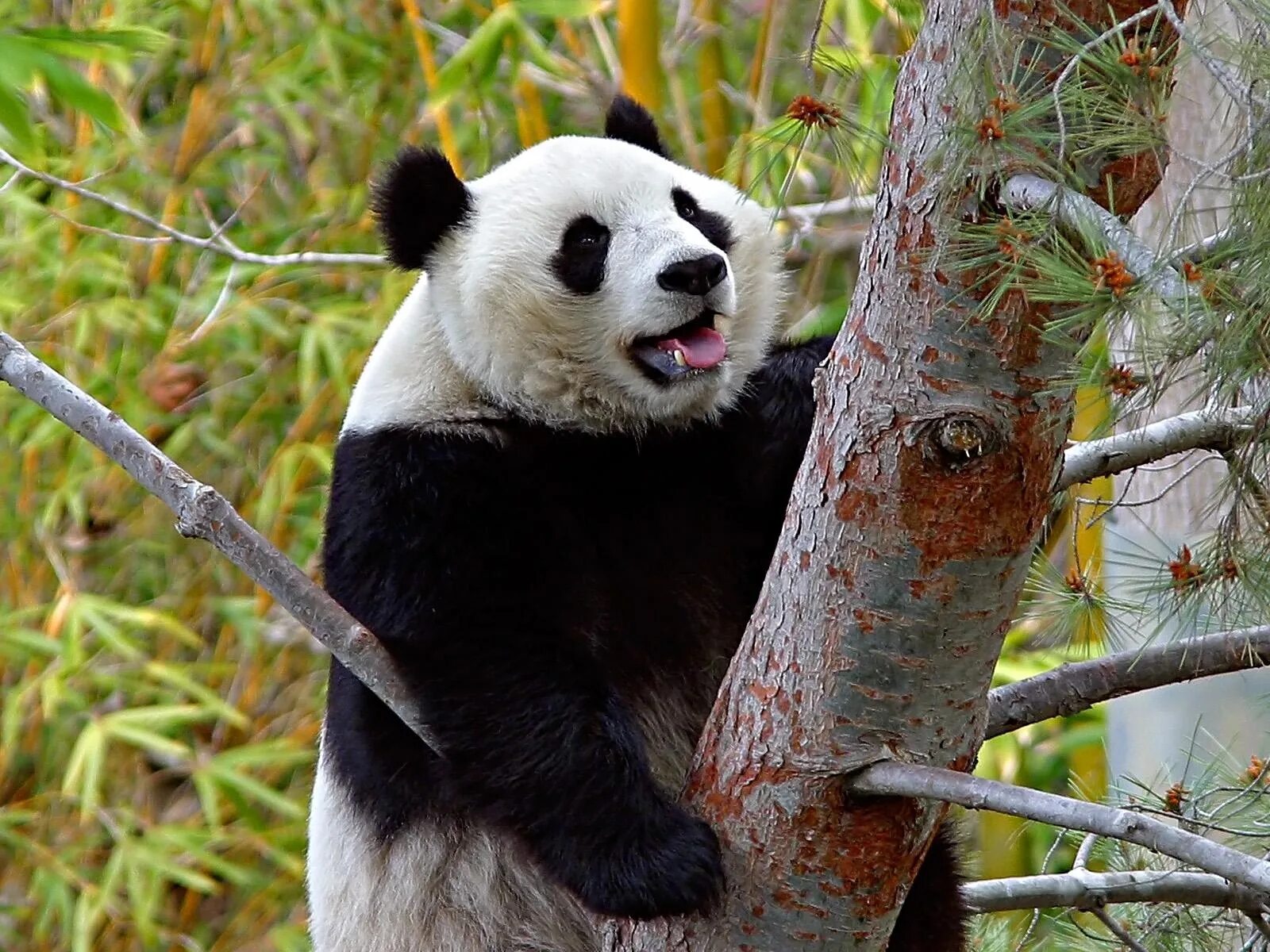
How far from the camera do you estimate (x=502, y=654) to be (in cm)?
177

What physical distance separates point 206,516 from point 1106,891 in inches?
39.0

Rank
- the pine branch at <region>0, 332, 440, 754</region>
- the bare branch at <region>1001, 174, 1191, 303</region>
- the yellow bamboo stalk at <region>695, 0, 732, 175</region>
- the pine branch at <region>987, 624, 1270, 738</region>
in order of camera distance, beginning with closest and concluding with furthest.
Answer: the bare branch at <region>1001, 174, 1191, 303</region>
the pine branch at <region>987, 624, 1270, 738</region>
the pine branch at <region>0, 332, 440, 754</region>
the yellow bamboo stalk at <region>695, 0, 732, 175</region>

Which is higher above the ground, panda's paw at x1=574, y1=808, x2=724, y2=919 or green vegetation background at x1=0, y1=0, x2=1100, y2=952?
panda's paw at x1=574, y1=808, x2=724, y2=919

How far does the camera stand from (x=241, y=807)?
3.65 meters

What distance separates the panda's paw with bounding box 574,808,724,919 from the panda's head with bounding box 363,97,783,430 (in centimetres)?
64

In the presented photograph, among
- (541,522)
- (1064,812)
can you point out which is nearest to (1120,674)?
(1064,812)

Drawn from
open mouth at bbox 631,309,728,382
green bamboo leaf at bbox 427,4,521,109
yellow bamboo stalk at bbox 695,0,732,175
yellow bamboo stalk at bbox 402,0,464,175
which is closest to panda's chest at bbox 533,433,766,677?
open mouth at bbox 631,309,728,382

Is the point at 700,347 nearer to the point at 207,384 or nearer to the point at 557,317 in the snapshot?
the point at 557,317

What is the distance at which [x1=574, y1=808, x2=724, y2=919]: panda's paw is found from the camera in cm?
149

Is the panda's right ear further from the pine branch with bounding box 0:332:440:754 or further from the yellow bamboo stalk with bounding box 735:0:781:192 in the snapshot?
the yellow bamboo stalk with bounding box 735:0:781:192

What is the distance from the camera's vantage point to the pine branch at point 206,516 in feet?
5.08

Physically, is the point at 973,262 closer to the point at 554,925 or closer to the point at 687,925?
the point at 687,925

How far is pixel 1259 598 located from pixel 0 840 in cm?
323

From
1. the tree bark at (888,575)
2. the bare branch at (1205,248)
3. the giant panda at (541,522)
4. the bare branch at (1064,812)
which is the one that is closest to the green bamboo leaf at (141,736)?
the giant panda at (541,522)
